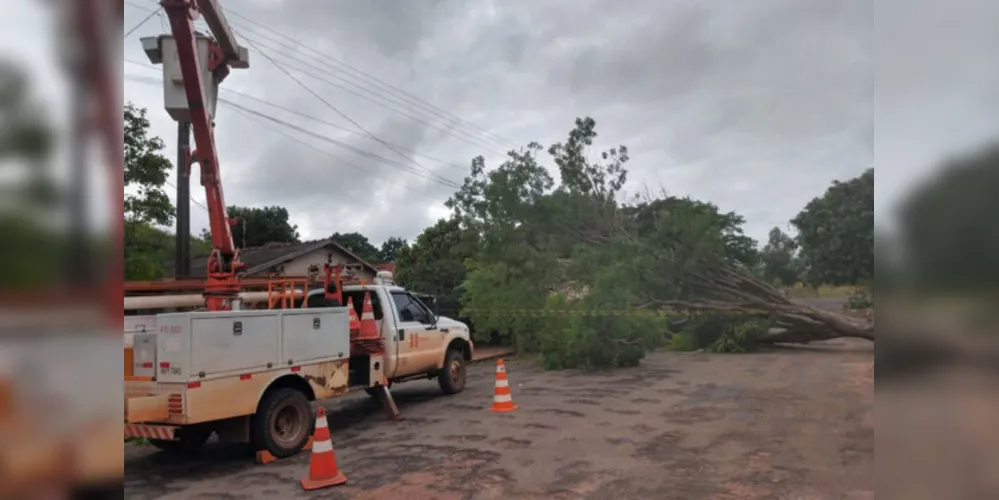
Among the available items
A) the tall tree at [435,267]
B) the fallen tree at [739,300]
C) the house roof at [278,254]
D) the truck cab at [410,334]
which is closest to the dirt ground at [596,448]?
the fallen tree at [739,300]

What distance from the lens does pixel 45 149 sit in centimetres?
101

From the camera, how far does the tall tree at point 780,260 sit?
406cm

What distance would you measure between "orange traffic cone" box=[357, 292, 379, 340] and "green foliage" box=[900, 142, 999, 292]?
26.7 feet

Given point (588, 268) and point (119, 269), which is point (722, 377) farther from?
point (119, 269)

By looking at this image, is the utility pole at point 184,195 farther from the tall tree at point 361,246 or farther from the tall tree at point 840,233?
the tall tree at point 361,246

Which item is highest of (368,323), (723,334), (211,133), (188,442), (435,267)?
(211,133)

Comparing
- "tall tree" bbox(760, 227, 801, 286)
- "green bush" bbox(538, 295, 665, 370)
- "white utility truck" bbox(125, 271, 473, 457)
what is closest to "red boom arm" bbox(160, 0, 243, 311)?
"white utility truck" bbox(125, 271, 473, 457)

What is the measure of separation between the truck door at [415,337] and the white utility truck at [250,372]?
11 cm

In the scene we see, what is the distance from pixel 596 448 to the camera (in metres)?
6.92

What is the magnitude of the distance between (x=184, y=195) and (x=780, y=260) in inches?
299

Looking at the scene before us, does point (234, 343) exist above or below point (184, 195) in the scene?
below

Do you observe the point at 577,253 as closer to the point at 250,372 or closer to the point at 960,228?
the point at 250,372

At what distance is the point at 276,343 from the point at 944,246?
6705 millimetres

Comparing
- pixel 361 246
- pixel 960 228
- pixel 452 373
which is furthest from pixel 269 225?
pixel 960 228
